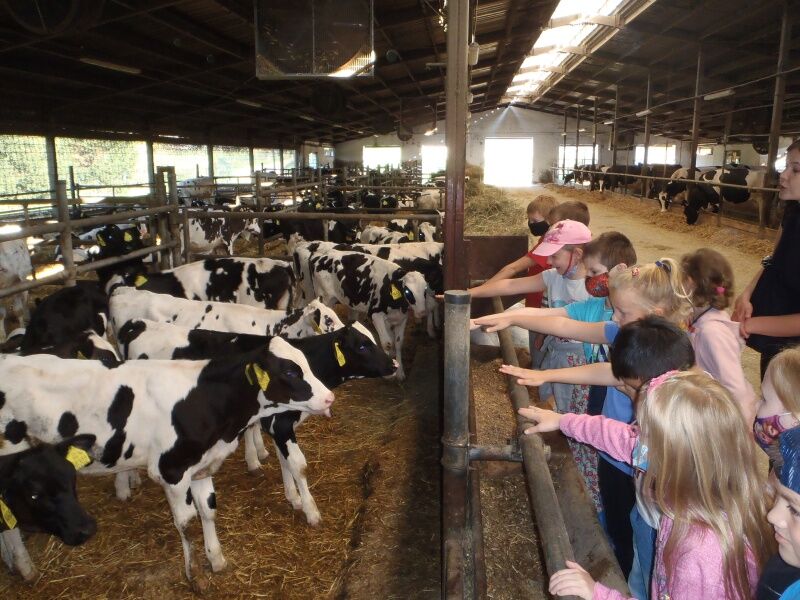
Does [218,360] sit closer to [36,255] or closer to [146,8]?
[146,8]

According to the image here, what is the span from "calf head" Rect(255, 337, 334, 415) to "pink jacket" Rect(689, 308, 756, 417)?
1.72 meters

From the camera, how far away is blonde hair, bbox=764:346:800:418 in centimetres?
151

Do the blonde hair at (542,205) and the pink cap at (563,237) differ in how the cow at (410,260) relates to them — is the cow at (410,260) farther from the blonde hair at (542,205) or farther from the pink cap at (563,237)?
the pink cap at (563,237)

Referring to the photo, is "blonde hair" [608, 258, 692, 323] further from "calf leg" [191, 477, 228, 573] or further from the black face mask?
"calf leg" [191, 477, 228, 573]

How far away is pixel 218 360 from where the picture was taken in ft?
10.3

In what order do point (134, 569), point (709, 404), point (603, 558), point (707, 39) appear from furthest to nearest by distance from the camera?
point (707, 39) → point (134, 569) → point (603, 558) → point (709, 404)

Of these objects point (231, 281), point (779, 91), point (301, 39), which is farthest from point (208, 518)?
point (779, 91)

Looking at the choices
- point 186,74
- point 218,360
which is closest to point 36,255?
point 186,74

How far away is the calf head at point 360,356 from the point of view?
3.72 metres

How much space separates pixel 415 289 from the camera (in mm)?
5637

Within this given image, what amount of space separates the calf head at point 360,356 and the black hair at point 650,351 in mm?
2125

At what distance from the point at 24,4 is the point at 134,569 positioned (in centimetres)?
389

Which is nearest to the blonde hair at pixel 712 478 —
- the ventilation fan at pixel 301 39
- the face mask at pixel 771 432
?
the face mask at pixel 771 432

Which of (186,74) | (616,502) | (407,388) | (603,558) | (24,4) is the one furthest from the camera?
(186,74)
